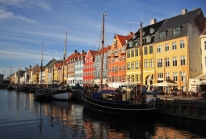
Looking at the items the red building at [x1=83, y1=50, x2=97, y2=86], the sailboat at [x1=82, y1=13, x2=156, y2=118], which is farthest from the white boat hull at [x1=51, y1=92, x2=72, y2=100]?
the red building at [x1=83, y1=50, x2=97, y2=86]

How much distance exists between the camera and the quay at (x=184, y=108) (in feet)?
87.0

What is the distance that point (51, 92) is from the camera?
59.0 m

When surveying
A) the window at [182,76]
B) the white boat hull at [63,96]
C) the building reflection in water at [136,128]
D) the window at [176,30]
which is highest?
the window at [176,30]

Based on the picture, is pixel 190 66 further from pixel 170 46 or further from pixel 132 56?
pixel 132 56

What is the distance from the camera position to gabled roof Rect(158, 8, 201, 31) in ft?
151

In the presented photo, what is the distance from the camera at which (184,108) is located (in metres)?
29.1

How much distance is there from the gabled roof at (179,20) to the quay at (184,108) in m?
21.9

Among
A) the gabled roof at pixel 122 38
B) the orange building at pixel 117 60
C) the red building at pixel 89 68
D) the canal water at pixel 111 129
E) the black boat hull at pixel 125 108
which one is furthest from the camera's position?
the red building at pixel 89 68

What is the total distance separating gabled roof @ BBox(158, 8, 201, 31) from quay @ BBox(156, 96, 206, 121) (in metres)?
21.9

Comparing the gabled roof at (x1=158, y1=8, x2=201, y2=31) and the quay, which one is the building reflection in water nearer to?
the quay

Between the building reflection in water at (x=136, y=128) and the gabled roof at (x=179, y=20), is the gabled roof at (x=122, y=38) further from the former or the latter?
the building reflection in water at (x=136, y=128)

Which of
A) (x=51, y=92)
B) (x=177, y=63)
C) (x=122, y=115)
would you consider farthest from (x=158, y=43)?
(x=51, y=92)

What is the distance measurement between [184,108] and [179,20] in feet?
86.5

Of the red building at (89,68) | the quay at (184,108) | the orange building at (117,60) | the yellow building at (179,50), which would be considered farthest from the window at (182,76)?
the red building at (89,68)
